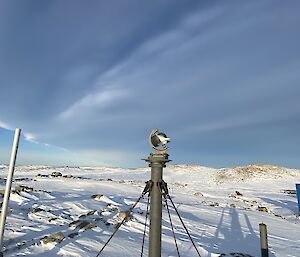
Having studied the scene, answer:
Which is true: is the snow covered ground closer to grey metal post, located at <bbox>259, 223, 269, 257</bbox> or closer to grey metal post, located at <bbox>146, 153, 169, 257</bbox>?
grey metal post, located at <bbox>259, 223, 269, 257</bbox>

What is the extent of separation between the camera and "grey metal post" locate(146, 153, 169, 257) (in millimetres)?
3752

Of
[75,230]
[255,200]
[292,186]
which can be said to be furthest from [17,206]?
[292,186]

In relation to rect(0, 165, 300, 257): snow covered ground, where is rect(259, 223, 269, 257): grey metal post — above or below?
above

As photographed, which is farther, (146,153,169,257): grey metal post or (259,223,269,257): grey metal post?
(259,223,269,257): grey metal post

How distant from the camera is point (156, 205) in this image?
3.81 metres

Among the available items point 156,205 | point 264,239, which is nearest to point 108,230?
point 264,239

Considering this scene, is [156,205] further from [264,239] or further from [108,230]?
[108,230]

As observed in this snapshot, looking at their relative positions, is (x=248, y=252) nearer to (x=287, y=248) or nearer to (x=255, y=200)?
(x=287, y=248)

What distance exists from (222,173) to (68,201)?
36282 millimetres

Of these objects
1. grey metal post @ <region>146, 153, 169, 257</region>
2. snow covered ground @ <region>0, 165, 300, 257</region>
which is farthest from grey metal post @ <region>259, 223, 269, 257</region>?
grey metal post @ <region>146, 153, 169, 257</region>

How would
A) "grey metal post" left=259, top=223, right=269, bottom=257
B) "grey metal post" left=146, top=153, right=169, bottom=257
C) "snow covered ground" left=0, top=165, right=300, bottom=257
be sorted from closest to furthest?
"grey metal post" left=146, top=153, right=169, bottom=257 → "grey metal post" left=259, top=223, right=269, bottom=257 → "snow covered ground" left=0, top=165, right=300, bottom=257

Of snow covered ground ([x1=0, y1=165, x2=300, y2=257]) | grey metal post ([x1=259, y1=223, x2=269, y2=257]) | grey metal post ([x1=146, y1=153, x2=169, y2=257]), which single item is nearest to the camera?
grey metal post ([x1=146, y1=153, x2=169, y2=257])

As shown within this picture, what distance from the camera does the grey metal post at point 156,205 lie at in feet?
12.3

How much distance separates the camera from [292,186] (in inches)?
1428
